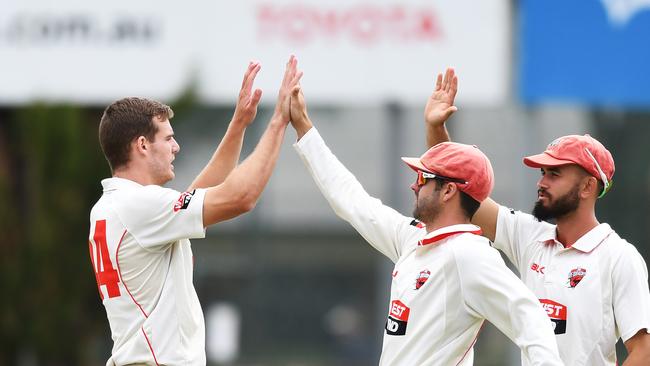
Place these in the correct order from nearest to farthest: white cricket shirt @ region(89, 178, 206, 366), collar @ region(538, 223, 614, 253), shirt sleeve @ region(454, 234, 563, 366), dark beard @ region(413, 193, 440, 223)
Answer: shirt sleeve @ region(454, 234, 563, 366) → dark beard @ region(413, 193, 440, 223) → white cricket shirt @ region(89, 178, 206, 366) → collar @ region(538, 223, 614, 253)

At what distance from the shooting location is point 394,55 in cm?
1471

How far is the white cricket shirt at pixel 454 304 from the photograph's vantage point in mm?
4816

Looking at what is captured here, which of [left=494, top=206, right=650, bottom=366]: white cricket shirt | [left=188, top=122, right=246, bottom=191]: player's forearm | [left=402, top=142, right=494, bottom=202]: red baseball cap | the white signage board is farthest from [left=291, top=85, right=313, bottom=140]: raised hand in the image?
the white signage board

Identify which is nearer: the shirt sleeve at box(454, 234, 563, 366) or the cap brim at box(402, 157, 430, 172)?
the shirt sleeve at box(454, 234, 563, 366)

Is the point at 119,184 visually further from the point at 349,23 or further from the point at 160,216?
the point at 349,23

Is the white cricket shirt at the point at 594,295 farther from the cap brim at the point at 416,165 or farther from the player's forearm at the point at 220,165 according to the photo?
the player's forearm at the point at 220,165

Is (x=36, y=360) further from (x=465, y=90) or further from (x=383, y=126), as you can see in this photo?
(x=465, y=90)

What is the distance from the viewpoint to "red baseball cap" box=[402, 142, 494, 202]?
5.21m

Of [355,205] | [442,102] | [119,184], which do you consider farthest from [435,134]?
[119,184]

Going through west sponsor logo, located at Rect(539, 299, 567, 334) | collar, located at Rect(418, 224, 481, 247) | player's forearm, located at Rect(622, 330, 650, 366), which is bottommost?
player's forearm, located at Rect(622, 330, 650, 366)

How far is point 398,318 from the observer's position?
5.18 metres

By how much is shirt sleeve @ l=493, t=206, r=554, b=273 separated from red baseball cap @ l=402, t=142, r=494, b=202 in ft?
2.09

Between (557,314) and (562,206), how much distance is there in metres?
0.51

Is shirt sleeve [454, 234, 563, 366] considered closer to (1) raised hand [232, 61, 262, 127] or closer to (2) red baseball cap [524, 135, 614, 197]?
(2) red baseball cap [524, 135, 614, 197]
